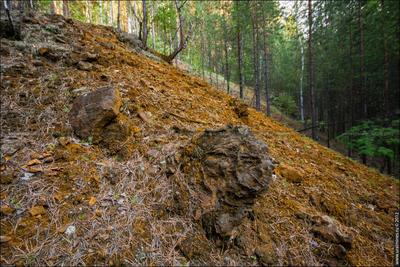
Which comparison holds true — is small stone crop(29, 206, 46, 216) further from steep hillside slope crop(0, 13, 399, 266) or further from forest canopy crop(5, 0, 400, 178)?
forest canopy crop(5, 0, 400, 178)

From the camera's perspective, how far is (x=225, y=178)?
2.62 m

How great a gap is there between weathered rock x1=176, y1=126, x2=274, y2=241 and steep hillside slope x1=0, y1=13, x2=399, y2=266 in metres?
0.05

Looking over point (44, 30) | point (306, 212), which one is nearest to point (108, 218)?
point (306, 212)

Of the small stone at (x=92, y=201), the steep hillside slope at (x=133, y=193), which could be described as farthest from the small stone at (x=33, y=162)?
the small stone at (x=92, y=201)

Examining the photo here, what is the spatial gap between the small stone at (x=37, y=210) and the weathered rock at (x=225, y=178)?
55.4 inches

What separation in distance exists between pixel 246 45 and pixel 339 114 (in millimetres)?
14001

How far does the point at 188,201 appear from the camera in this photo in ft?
8.64

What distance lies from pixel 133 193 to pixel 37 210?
38.1 inches

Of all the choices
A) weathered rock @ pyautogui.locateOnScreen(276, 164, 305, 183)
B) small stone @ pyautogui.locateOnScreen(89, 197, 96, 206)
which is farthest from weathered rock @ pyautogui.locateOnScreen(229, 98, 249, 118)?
small stone @ pyautogui.locateOnScreen(89, 197, 96, 206)

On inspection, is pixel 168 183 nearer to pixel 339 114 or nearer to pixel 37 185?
pixel 37 185

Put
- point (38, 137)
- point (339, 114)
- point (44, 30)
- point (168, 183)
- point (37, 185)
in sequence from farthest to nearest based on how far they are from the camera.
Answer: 1. point (339, 114)
2. point (44, 30)
3. point (38, 137)
4. point (168, 183)
5. point (37, 185)

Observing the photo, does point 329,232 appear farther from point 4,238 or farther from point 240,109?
point 240,109

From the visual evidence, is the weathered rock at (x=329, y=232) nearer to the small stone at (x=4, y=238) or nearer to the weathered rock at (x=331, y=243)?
the weathered rock at (x=331, y=243)

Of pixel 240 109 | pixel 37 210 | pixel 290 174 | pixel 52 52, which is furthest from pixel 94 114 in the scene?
pixel 240 109
